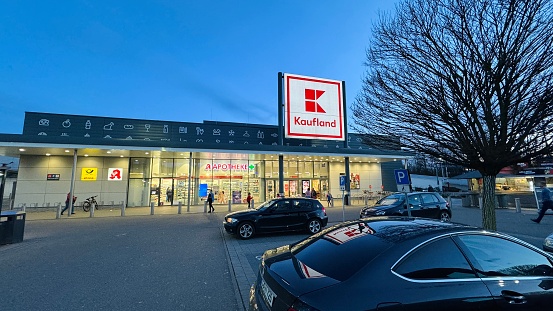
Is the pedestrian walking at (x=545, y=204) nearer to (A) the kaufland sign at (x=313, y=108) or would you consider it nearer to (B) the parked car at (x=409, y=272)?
(B) the parked car at (x=409, y=272)

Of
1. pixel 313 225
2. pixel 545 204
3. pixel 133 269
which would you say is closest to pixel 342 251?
pixel 133 269

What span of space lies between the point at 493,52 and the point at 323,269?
6484 millimetres

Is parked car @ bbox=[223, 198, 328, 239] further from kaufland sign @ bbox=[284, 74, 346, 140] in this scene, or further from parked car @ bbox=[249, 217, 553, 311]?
kaufland sign @ bbox=[284, 74, 346, 140]

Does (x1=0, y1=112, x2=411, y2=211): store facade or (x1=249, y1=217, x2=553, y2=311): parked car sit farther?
(x1=0, y1=112, x2=411, y2=211): store facade

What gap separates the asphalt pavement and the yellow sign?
42.2 feet

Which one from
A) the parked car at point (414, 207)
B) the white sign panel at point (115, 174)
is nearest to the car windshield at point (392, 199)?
the parked car at point (414, 207)

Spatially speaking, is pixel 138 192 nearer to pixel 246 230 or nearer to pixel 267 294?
pixel 246 230

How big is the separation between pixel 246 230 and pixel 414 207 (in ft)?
24.0

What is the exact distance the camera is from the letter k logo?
84.2 ft

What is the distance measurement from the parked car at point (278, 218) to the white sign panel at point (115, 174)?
17430 mm

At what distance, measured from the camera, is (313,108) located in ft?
84.8

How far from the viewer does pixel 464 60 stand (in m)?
5.95

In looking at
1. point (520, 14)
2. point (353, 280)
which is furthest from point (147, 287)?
point (520, 14)

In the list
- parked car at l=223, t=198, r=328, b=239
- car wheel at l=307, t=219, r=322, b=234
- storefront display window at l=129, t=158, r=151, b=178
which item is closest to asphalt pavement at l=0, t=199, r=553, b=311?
parked car at l=223, t=198, r=328, b=239
